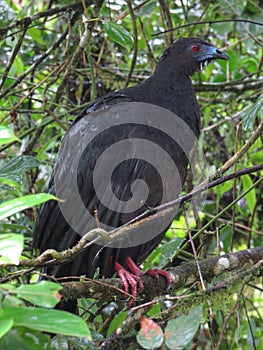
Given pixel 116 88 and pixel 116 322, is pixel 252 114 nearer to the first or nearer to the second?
pixel 116 322

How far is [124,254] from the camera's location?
3736mm

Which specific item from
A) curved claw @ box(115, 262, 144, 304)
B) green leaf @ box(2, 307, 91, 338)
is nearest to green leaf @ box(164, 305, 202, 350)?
green leaf @ box(2, 307, 91, 338)

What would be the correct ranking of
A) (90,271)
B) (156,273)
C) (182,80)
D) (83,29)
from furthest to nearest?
(83,29), (182,80), (90,271), (156,273)

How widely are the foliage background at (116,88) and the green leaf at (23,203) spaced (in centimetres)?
84

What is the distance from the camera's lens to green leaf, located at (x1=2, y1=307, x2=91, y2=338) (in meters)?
1.21

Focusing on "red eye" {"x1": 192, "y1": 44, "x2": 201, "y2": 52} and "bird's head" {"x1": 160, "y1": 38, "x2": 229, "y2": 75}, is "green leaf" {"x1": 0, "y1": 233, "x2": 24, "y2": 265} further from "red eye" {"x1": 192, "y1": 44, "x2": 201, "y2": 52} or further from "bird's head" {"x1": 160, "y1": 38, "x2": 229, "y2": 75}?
"red eye" {"x1": 192, "y1": 44, "x2": 201, "y2": 52}

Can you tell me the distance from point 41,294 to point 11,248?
0.13 m

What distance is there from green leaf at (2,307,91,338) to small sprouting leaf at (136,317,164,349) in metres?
0.21

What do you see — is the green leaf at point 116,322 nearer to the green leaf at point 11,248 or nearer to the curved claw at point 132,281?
the curved claw at point 132,281

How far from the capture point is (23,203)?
141 cm

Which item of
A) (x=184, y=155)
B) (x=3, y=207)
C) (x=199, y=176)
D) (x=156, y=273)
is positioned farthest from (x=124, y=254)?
(x=3, y=207)

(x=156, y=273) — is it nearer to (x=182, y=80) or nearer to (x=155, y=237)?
(x=155, y=237)

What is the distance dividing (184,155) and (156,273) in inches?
31.9

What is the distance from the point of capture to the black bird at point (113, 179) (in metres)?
3.42
